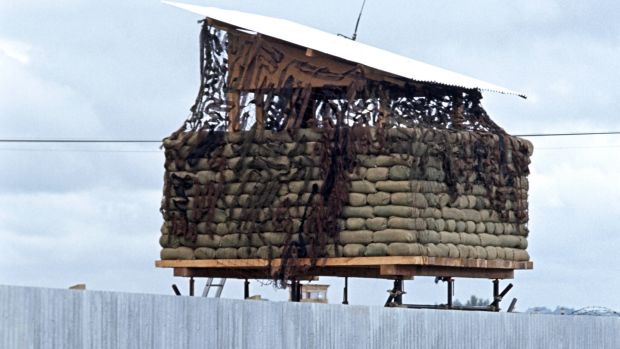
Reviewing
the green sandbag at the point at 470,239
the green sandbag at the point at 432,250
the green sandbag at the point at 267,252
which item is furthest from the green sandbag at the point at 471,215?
the green sandbag at the point at 267,252

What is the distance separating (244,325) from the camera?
24.1 metres

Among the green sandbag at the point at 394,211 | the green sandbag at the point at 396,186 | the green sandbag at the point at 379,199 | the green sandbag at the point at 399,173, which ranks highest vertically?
the green sandbag at the point at 399,173

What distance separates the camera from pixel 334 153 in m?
30.6

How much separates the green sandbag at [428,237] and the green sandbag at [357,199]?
1116mm

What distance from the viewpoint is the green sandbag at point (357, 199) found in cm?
3033

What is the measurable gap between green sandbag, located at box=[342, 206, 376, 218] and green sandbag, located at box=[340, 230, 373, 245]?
0.92 feet

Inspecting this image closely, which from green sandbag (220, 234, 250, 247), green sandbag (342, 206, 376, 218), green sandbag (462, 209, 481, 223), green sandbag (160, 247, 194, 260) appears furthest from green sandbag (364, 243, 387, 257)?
green sandbag (160, 247, 194, 260)

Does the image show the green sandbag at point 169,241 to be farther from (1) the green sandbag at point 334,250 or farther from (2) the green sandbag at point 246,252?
(1) the green sandbag at point 334,250

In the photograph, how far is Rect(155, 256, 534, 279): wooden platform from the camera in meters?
30.3

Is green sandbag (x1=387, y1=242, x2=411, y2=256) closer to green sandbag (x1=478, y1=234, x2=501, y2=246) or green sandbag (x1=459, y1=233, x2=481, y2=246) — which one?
green sandbag (x1=459, y1=233, x2=481, y2=246)

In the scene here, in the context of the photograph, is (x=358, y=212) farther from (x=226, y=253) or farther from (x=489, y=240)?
(x=489, y=240)

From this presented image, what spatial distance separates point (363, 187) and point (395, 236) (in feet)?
3.45

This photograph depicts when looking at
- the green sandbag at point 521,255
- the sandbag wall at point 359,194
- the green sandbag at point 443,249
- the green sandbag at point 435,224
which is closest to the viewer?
the sandbag wall at point 359,194

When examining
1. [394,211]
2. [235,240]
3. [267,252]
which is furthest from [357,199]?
[235,240]
